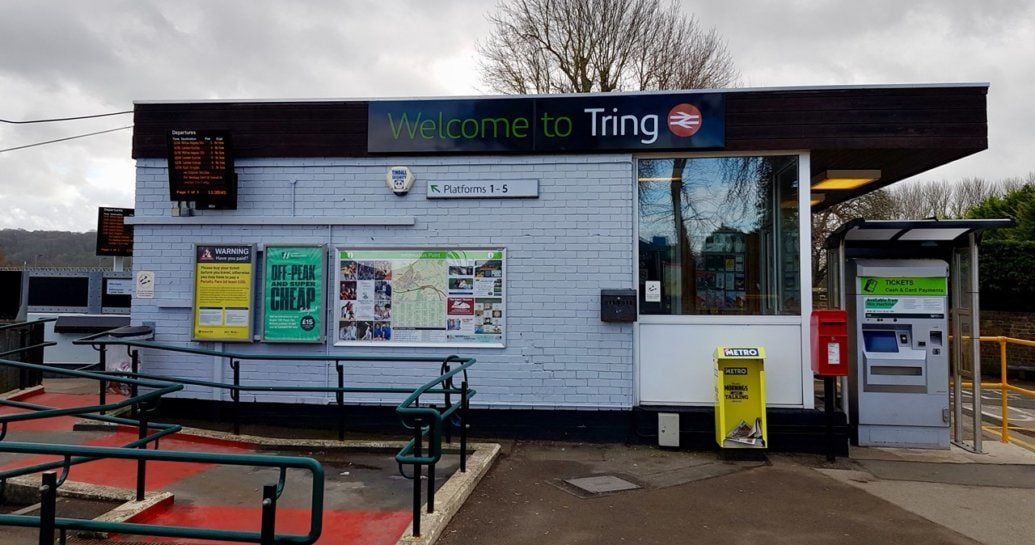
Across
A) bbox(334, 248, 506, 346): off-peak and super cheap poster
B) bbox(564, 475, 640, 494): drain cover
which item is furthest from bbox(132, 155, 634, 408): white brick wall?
bbox(564, 475, 640, 494): drain cover

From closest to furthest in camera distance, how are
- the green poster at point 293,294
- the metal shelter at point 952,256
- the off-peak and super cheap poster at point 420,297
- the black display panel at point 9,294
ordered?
the metal shelter at point 952,256, the off-peak and super cheap poster at point 420,297, the green poster at point 293,294, the black display panel at point 9,294

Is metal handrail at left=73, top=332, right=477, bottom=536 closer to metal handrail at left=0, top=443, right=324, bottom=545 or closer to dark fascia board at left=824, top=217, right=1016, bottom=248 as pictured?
metal handrail at left=0, top=443, right=324, bottom=545

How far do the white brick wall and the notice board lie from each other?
7448 millimetres

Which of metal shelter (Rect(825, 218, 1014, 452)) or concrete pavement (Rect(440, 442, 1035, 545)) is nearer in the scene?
concrete pavement (Rect(440, 442, 1035, 545))

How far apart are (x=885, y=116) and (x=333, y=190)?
6.40 metres

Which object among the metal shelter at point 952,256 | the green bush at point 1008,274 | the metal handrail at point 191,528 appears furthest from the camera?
the green bush at point 1008,274

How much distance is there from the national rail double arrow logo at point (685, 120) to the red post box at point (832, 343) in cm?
245

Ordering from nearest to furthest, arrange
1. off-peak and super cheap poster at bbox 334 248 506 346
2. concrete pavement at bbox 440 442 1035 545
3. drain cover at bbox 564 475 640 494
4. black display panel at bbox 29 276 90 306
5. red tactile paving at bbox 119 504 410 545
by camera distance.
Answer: red tactile paving at bbox 119 504 410 545 < concrete pavement at bbox 440 442 1035 545 < drain cover at bbox 564 475 640 494 < off-peak and super cheap poster at bbox 334 248 506 346 < black display panel at bbox 29 276 90 306

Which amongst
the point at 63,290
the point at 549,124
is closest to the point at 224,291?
the point at 549,124

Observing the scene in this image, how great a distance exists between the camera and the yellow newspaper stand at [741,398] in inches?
269

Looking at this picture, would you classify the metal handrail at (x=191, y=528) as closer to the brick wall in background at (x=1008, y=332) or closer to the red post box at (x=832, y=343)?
the red post box at (x=832, y=343)

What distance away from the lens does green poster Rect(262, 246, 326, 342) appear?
7797mm

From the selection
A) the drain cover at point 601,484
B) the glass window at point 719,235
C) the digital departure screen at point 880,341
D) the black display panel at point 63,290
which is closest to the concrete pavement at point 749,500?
the drain cover at point 601,484

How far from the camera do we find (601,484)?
5953 mm
